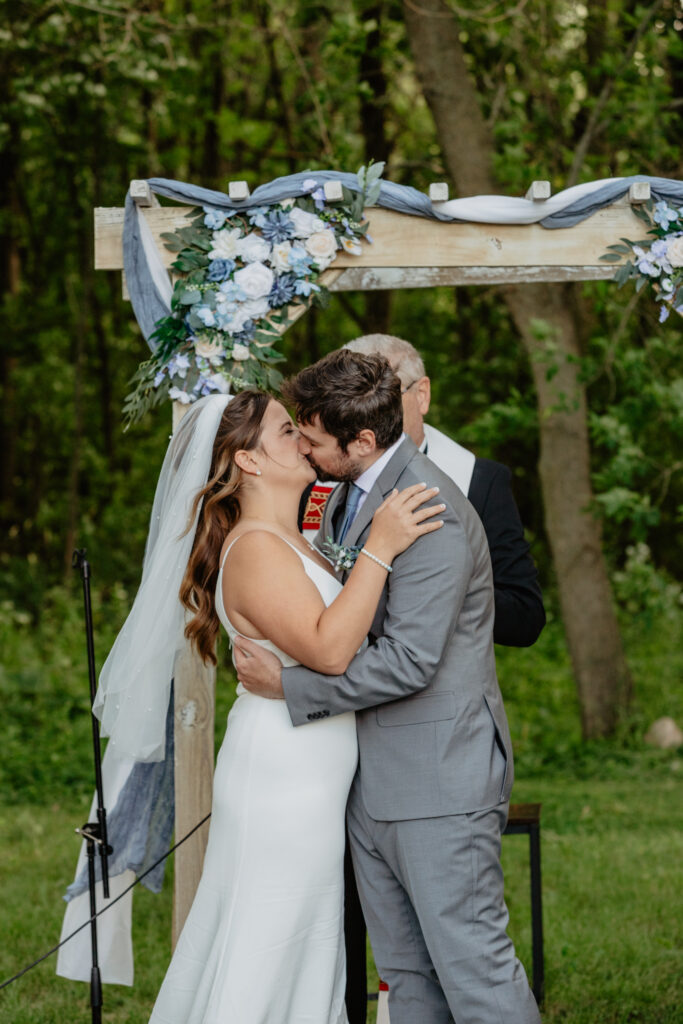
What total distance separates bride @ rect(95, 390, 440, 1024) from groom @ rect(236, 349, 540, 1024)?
0.07 m

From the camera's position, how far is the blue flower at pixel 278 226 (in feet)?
12.1

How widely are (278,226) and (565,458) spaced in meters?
4.30

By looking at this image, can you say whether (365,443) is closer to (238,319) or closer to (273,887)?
(238,319)

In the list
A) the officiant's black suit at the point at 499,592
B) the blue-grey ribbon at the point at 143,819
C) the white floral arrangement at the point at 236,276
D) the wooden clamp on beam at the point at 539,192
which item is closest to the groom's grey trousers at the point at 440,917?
the officiant's black suit at the point at 499,592

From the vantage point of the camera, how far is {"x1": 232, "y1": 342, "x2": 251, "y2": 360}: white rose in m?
3.72

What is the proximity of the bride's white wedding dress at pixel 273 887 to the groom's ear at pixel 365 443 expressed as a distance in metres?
0.38

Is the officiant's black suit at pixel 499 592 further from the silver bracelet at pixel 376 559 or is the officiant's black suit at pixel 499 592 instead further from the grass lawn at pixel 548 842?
the grass lawn at pixel 548 842

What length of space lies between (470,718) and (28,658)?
6828 millimetres

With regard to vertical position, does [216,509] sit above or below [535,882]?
above

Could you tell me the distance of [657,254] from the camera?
3703 millimetres

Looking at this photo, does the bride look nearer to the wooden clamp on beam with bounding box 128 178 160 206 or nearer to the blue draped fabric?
the blue draped fabric

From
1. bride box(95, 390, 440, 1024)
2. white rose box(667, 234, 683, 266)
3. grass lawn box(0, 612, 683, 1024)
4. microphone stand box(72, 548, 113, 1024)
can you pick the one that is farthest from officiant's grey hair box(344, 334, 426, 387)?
grass lawn box(0, 612, 683, 1024)

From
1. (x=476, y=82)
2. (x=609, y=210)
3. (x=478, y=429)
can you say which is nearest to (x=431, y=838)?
(x=609, y=210)

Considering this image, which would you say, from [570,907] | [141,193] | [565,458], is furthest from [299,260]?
[565,458]
